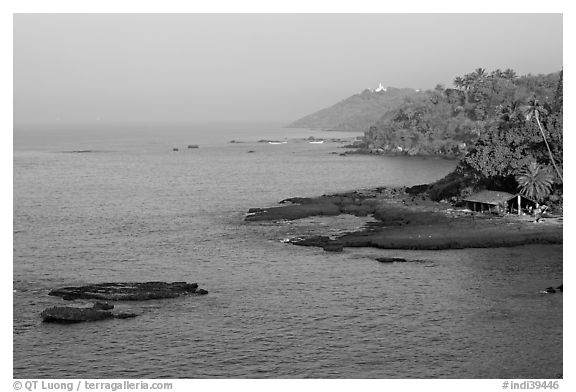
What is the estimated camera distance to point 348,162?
555 ft

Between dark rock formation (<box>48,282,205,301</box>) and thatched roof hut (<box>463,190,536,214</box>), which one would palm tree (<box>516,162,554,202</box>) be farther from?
dark rock formation (<box>48,282,205,301</box>)

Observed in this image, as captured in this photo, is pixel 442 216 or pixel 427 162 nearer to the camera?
pixel 442 216

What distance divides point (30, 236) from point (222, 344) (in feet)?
131

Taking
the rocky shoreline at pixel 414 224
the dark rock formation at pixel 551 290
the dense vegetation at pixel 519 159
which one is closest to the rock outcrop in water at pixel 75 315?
the rocky shoreline at pixel 414 224

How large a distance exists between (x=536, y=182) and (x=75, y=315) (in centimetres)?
4825

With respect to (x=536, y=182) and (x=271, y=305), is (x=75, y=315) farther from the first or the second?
(x=536, y=182)

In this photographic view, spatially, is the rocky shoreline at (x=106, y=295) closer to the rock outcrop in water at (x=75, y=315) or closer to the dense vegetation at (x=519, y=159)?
the rock outcrop in water at (x=75, y=315)

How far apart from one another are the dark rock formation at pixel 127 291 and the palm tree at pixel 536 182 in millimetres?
38027

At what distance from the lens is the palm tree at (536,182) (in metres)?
78.3

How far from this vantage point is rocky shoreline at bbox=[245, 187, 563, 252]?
2658 inches

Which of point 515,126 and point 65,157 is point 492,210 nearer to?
point 515,126

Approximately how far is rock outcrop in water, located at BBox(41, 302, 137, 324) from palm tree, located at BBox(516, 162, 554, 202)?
44881 millimetres

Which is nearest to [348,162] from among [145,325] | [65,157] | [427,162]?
[427,162]
